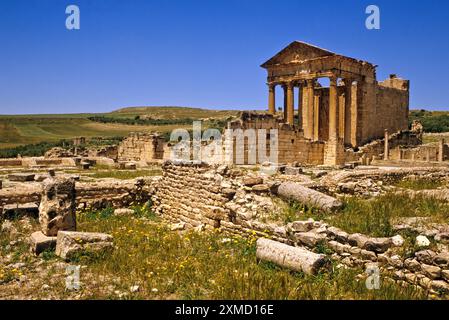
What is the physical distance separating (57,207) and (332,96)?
81.4 ft

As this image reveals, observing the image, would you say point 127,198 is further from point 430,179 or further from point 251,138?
point 251,138

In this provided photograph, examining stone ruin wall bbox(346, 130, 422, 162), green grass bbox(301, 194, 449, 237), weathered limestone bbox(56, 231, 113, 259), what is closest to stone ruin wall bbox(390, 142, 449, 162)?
stone ruin wall bbox(346, 130, 422, 162)

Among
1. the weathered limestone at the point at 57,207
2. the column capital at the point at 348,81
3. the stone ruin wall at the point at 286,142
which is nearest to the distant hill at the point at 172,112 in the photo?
the column capital at the point at 348,81

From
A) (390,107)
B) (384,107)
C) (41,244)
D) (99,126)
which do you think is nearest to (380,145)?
(384,107)

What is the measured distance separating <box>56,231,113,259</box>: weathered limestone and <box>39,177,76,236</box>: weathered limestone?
2.29 feet

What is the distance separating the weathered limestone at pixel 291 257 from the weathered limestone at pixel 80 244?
8.54 ft

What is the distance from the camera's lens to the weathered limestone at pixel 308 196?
8.61 meters

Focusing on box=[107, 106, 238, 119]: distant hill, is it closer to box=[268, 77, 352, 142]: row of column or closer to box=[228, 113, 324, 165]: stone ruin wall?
box=[268, 77, 352, 142]: row of column

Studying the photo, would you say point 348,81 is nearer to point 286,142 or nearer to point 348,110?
point 348,110

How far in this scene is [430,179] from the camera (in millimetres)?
13766

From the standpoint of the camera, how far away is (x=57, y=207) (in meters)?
7.95

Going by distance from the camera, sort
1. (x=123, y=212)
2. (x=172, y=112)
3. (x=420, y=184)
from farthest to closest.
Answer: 1. (x=172, y=112)
2. (x=420, y=184)
3. (x=123, y=212)

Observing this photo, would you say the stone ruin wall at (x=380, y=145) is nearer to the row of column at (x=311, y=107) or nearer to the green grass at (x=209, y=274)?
the row of column at (x=311, y=107)

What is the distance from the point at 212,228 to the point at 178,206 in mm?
2035
